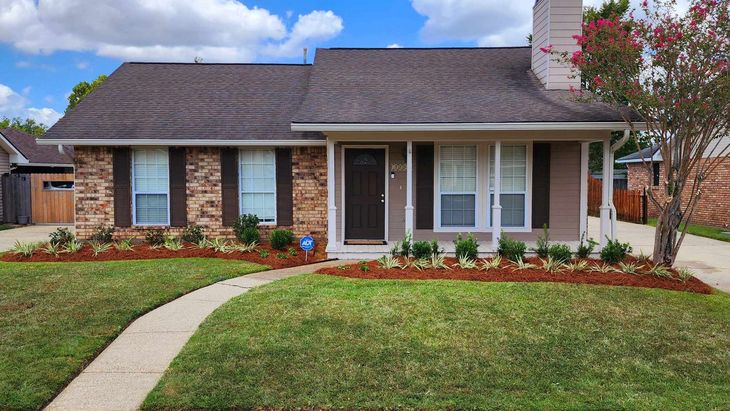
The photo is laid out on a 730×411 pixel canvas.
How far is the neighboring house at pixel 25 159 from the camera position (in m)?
18.9

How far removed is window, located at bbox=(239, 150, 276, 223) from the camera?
1214cm

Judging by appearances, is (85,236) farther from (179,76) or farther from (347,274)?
(347,274)

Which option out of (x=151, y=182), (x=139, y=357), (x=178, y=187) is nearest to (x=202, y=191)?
(x=178, y=187)

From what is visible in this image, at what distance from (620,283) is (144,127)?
9.82 m

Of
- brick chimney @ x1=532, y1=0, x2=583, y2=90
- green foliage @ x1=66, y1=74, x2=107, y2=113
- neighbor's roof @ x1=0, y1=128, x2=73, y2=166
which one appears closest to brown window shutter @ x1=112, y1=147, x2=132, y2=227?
brick chimney @ x1=532, y1=0, x2=583, y2=90

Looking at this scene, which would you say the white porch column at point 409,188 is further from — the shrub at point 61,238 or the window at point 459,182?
the shrub at point 61,238

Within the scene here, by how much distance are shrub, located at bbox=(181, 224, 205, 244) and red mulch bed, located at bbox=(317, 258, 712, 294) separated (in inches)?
149

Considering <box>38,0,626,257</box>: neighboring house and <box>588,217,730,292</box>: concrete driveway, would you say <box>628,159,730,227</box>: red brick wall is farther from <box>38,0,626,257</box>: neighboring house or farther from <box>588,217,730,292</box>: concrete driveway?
<box>38,0,626,257</box>: neighboring house

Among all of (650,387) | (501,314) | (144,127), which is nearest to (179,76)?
(144,127)

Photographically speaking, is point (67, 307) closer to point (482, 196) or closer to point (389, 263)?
point (389, 263)

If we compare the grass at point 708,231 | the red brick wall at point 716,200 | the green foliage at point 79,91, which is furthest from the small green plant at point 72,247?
the green foliage at point 79,91

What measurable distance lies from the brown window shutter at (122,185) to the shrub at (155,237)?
1.78ft

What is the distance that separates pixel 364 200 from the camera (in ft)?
37.9

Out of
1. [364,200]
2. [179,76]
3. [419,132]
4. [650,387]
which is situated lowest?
[650,387]
